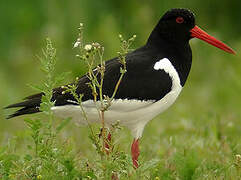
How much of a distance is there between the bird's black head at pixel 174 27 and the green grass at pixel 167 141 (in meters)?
1.03

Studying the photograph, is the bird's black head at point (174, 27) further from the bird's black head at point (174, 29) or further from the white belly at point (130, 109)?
the white belly at point (130, 109)

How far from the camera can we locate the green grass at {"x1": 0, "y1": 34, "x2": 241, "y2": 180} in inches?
180

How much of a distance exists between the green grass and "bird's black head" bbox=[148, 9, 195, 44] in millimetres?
1030

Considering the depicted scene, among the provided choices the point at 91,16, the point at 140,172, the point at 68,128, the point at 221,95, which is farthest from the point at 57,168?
the point at 91,16

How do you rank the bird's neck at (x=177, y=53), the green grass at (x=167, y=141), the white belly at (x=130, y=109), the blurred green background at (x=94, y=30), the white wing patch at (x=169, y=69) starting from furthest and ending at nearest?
the blurred green background at (x=94, y=30), the bird's neck at (x=177, y=53), the white wing patch at (x=169, y=69), the white belly at (x=130, y=109), the green grass at (x=167, y=141)

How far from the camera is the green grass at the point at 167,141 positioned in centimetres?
456

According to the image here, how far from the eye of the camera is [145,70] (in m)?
5.50

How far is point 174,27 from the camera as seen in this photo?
5.93 metres

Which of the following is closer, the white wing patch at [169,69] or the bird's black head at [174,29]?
the white wing patch at [169,69]

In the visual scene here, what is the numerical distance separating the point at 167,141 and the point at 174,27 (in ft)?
4.73

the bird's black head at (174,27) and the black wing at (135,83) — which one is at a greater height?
the bird's black head at (174,27)

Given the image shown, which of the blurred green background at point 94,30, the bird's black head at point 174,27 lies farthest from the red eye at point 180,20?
the blurred green background at point 94,30

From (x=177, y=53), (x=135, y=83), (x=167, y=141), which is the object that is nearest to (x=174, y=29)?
(x=177, y=53)

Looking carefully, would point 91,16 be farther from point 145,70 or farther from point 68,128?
point 145,70
